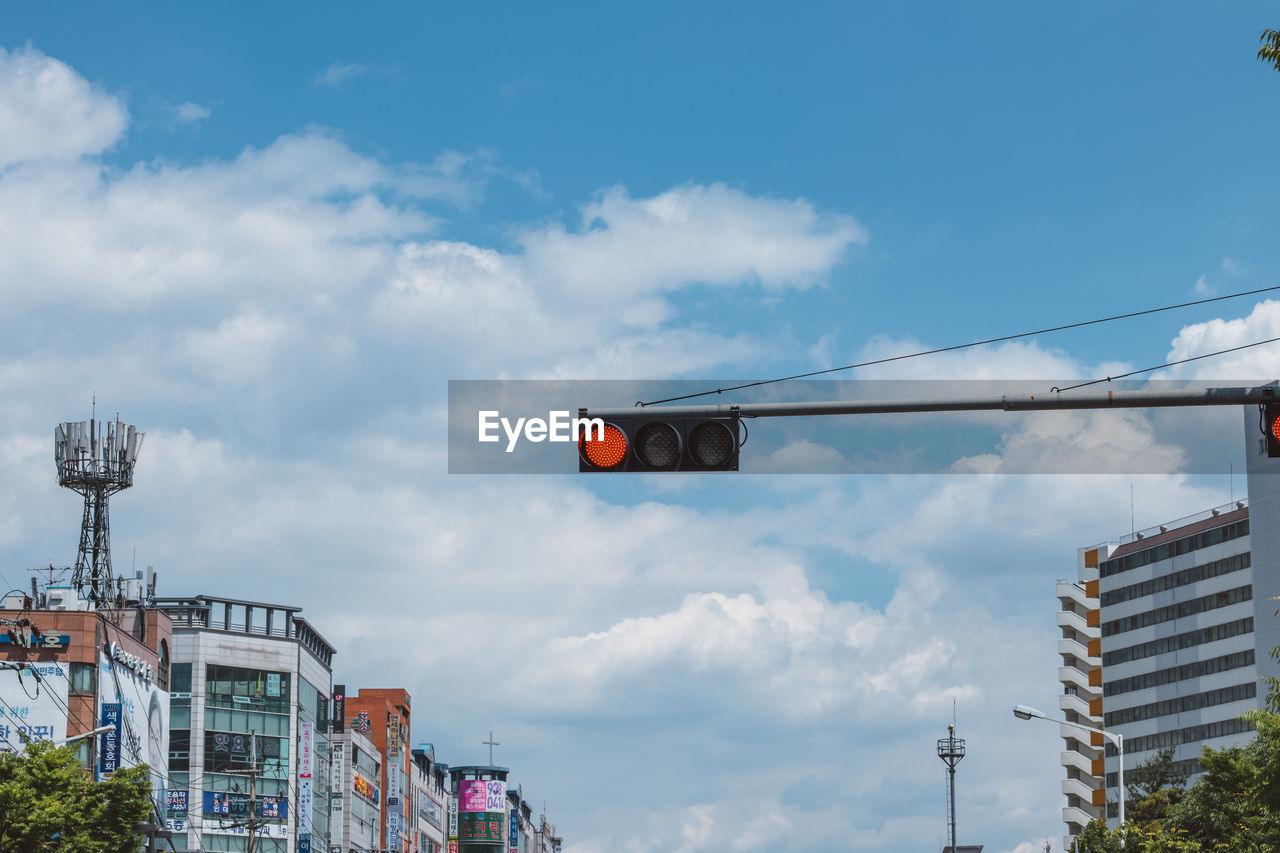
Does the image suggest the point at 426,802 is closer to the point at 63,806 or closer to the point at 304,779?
the point at 304,779

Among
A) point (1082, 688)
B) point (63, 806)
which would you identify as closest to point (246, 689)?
point (63, 806)

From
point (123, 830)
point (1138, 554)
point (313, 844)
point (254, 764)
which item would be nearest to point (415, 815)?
point (313, 844)

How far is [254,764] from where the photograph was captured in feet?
329

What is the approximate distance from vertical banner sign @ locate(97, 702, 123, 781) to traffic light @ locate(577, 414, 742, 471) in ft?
233

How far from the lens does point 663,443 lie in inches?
551

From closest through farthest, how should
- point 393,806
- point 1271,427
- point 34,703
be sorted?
point 1271,427 < point 34,703 < point 393,806

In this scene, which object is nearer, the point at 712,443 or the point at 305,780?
the point at 712,443

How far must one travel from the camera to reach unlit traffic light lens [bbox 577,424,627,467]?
13977mm

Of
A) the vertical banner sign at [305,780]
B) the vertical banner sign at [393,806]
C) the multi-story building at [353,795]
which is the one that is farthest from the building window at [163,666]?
the vertical banner sign at [393,806]

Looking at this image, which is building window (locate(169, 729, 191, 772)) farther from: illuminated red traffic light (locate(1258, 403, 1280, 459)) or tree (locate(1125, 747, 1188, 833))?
illuminated red traffic light (locate(1258, 403, 1280, 459))

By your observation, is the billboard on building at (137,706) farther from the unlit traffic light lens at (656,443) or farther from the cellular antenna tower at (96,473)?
the unlit traffic light lens at (656,443)

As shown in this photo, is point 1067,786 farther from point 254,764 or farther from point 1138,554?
point 254,764

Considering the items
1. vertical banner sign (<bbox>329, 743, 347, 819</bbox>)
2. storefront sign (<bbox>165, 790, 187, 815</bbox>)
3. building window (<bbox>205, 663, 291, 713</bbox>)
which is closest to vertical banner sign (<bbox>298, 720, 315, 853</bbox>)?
building window (<bbox>205, 663, 291, 713</bbox>)

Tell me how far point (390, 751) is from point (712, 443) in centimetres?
13720
